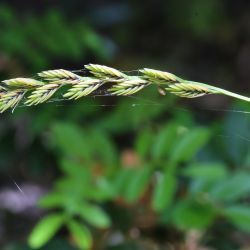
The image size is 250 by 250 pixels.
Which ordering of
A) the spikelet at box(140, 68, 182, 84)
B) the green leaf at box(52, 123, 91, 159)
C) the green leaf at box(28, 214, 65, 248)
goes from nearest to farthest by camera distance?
the spikelet at box(140, 68, 182, 84) < the green leaf at box(28, 214, 65, 248) < the green leaf at box(52, 123, 91, 159)

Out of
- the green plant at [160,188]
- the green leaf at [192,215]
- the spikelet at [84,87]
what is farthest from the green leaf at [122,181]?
the spikelet at [84,87]

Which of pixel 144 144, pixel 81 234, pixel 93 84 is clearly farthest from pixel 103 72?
pixel 144 144

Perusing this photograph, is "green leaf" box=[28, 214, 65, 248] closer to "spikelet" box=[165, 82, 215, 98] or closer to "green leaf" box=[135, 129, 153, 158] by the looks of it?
"green leaf" box=[135, 129, 153, 158]

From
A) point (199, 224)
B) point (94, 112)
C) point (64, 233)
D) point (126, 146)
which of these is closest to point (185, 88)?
point (199, 224)

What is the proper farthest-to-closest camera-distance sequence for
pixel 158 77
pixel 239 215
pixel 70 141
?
pixel 70 141 → pixel 239 215 → pixel 158 77

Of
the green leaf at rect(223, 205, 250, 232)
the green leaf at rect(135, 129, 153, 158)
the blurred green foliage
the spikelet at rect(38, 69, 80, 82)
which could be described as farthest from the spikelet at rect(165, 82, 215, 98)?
the green leaf at rect(135, 129, 153, 158)

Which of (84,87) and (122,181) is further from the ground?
(84,87)

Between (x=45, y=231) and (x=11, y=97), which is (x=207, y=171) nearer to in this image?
(x=45, y=231)
